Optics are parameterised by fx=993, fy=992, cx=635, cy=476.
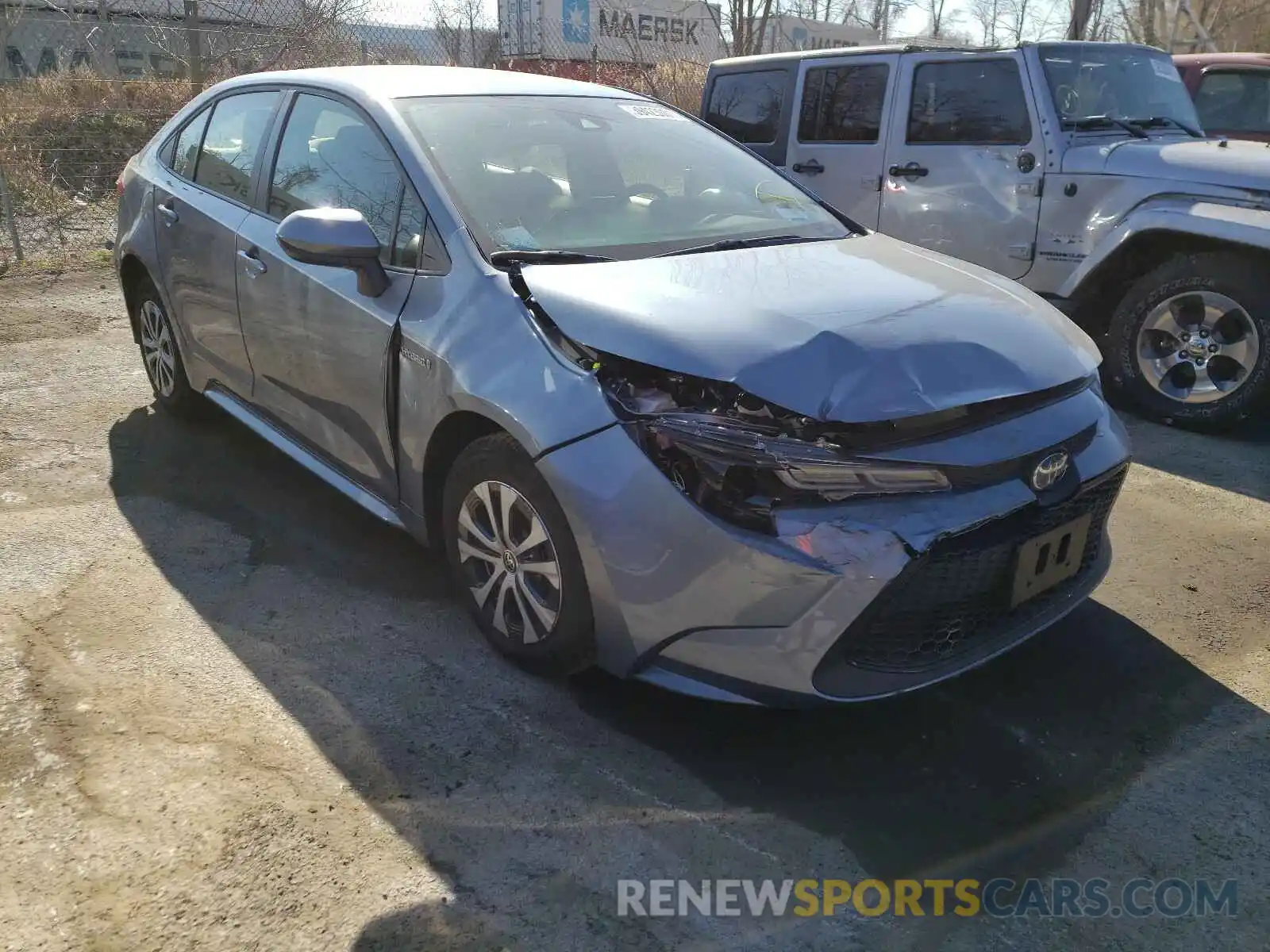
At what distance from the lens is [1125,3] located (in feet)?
76.2

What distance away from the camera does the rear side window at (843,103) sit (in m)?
6.39

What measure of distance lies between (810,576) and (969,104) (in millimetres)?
4728

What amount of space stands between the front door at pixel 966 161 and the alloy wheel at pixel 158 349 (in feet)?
14.0

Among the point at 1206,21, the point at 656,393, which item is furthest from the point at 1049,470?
the point at 1206,21

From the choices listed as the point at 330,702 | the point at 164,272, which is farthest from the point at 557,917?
the point at 164,272

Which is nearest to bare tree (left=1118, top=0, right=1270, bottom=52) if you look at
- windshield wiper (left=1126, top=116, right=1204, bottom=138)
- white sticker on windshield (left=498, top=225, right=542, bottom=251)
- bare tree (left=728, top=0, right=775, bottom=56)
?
bare tree (left=728, top=0, right=775, bottom=56)

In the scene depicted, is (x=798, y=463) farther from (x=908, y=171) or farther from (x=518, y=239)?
(x=908, y=171)

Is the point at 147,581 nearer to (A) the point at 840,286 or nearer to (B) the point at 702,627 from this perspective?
(B) the point at 702,627

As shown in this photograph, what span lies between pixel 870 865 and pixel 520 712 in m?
1.01

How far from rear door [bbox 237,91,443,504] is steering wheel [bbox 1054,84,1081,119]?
13.5 ft

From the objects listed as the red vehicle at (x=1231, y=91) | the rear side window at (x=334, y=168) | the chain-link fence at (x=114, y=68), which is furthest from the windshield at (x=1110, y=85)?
the chain-link fence at (x=114, y=68)

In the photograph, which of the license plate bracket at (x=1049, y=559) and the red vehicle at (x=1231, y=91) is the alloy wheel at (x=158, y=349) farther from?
the red vehicle at (x=1231, y=91)

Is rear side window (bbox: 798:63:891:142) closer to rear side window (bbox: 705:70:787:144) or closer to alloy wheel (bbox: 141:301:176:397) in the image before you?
rear side window (bbox: 705:70:787:144)

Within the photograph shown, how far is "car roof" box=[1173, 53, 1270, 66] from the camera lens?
324 inches
